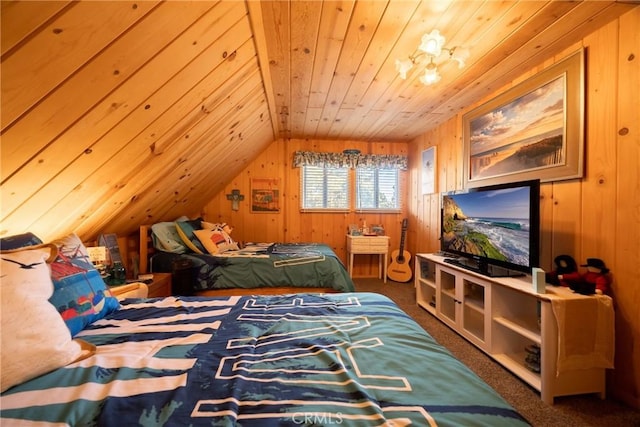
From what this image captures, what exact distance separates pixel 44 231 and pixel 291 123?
106 inches

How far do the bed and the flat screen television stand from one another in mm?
1157

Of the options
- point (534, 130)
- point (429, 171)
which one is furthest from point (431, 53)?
point (429, 171)

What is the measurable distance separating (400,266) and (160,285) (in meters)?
3.18

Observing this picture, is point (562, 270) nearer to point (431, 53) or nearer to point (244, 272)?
point (431, 53)

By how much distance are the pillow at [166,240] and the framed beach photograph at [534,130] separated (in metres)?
3.28

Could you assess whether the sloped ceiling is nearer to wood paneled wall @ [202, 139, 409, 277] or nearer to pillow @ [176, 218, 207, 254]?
pillow @ [176, 218, 207, 254]

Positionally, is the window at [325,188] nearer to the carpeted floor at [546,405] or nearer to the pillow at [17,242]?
the carpeted floor at [546,405]

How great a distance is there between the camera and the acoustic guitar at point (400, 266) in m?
3.89

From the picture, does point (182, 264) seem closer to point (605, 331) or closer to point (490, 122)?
point (605, 331)

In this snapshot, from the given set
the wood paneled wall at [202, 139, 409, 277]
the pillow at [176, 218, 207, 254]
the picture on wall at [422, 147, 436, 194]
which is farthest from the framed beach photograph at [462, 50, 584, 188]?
the pillow at [176, 218, 207, 254]

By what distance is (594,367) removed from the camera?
1483 mm

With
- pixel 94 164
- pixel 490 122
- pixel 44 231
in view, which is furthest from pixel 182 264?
pixel 490 122

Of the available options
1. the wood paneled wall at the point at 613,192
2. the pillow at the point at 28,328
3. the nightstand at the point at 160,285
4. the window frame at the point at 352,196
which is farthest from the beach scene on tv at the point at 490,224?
the nightstand at the point at 160,285

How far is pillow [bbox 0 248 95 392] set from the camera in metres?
0.73
